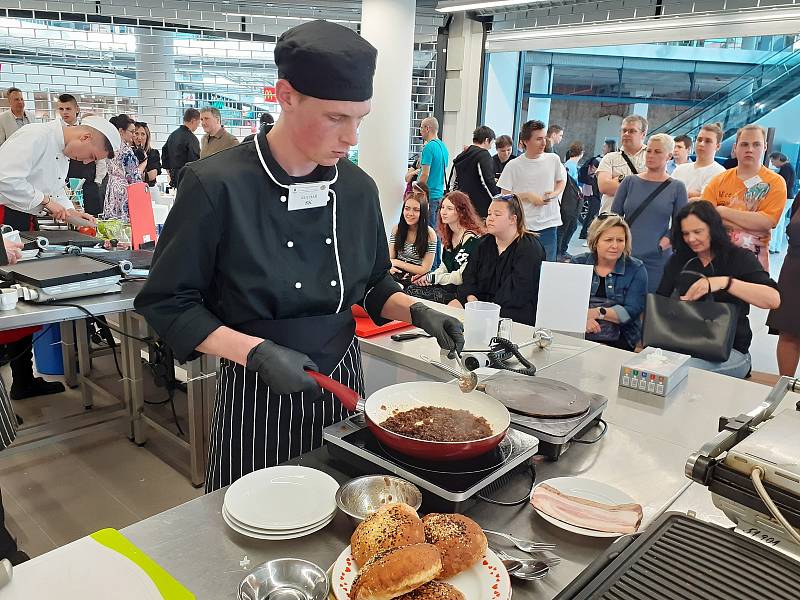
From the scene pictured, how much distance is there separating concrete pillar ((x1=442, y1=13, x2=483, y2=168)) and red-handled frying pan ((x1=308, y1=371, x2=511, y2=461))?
6.68m

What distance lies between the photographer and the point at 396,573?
0.81m

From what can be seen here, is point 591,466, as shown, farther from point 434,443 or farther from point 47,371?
point 47,371

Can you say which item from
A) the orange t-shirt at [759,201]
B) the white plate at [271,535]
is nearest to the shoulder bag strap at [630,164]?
the orange t-shirt at [759,201]

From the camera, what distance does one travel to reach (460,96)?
757 cm

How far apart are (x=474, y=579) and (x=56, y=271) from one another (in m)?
2.20

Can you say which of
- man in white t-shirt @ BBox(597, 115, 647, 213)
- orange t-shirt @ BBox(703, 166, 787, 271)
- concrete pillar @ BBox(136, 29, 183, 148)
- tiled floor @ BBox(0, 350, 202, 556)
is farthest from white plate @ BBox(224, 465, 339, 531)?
concrete pillar @ BBox(136, 29, 183, 148)

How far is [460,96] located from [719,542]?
7.32 meters

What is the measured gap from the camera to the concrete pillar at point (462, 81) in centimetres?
736

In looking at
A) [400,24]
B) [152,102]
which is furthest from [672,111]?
[152,102]

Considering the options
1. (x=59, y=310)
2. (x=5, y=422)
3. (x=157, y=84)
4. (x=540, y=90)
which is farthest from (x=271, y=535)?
(x=157, y=84)

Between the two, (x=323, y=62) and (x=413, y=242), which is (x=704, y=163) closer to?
(x=413, y=242)

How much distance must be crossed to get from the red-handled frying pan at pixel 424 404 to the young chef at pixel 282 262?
0.34 ft

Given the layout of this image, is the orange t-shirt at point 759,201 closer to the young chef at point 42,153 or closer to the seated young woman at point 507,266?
the seated young woman at point 507,266

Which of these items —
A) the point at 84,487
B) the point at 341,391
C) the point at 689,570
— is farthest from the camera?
the point at 84,487
